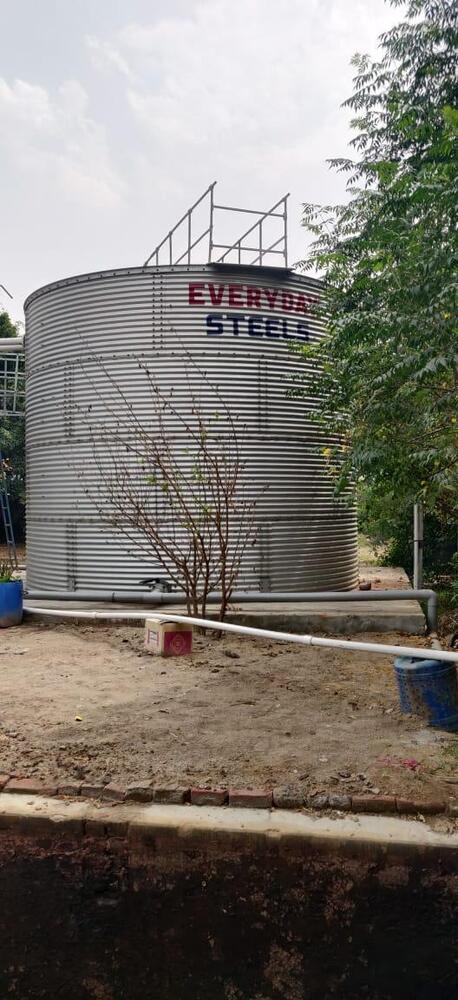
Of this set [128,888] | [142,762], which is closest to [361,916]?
[128,888]

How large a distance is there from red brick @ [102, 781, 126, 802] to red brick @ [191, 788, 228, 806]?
0.42 meters

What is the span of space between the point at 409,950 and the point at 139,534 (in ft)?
24.3

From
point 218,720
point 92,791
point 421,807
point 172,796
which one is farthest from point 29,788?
point 421,807

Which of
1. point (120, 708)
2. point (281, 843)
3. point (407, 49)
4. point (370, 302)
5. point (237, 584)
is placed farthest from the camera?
point (237, 584)

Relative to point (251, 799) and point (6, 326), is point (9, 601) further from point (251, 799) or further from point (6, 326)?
point (6, 326)

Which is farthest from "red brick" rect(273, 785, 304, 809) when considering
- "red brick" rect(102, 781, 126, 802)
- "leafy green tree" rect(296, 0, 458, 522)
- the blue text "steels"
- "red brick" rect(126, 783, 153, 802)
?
the blue text "steels"

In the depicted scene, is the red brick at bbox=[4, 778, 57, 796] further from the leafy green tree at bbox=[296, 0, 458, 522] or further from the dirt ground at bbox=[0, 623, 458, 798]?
the leafy green tree at bbox=[296, 0, 458, 522]

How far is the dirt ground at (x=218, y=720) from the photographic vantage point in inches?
168

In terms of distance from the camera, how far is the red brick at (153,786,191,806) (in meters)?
3.93

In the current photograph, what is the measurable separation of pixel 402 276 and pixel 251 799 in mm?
4328

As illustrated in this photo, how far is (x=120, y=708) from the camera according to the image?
5.61 meters

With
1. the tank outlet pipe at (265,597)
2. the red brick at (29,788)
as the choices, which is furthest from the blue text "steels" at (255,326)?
the red brick at (29,788)

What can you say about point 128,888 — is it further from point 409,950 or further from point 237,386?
point 237,386

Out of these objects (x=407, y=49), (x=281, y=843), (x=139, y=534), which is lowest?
(x=281, y=843)
